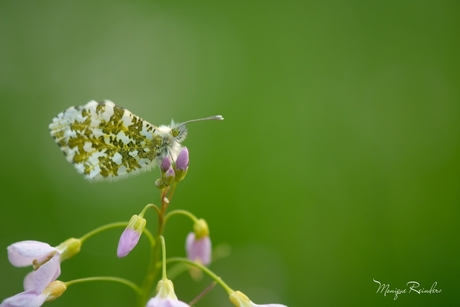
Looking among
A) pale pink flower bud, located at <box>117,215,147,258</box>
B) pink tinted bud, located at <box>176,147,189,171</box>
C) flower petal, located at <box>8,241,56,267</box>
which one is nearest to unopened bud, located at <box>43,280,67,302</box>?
flower petal, located at <box>8,241,56,267</box>

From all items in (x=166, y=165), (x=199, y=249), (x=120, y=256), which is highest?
(x=166, y=165)

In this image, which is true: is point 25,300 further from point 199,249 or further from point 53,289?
point 199,249

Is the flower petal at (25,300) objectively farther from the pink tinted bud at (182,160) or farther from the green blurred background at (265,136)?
the green blurred background at (265,136)

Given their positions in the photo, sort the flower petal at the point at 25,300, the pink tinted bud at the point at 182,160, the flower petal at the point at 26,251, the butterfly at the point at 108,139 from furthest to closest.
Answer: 1. the butterfly at the point at 108,139
2. the pink tinted bud at the point at 182,160
3. the flower petal at the point at 26,251
4. the flower petal at the point at 25,300

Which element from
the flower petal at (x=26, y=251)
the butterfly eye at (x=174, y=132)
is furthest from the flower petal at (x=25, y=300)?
the butterfly eye at (x=174, y=132)

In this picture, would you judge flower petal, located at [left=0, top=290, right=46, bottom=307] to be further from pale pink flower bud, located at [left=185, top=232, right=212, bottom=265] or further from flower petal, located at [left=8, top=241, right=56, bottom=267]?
pale pink flower bud, located at [left=185, top=232, right=212, bottom=265]

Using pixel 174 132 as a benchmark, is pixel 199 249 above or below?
below

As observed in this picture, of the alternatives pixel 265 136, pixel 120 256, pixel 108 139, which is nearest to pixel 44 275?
pixel 120 256

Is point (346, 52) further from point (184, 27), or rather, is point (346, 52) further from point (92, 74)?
point (92, 74)

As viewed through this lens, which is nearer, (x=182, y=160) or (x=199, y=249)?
(x=182, y=160)
